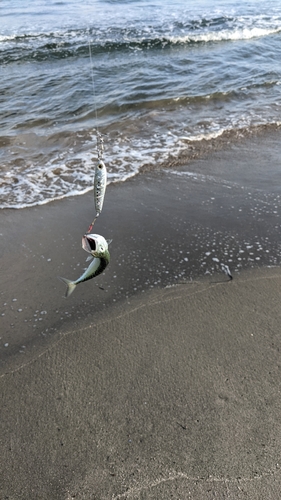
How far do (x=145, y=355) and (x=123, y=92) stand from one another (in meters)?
8.06

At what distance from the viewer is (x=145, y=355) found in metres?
3.21

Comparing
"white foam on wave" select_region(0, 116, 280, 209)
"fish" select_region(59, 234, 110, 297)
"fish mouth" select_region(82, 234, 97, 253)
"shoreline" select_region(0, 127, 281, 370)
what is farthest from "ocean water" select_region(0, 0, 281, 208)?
"fish mouth" select_region(82, 234, 97, 253)

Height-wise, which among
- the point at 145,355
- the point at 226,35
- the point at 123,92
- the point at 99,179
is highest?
the point at 99,179

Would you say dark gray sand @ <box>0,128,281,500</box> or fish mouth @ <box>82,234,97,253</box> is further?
dark gray sand @ <box>0,128,281,500</box>

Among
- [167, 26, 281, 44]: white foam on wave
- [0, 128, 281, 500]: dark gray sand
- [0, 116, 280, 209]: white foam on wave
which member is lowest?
[0, 128, 281, 500]: dark gray sand

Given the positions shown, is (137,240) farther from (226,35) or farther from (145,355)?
(226,35)

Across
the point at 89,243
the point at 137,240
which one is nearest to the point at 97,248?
the point at 89,243

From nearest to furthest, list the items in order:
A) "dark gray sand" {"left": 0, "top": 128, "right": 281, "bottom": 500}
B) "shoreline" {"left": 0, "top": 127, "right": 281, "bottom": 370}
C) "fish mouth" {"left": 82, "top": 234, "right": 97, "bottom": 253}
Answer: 1. "fish mouth" {"left": 82, "top": 234, "right": 97, "bottom": 253}
2. "dark gray sand" {"left": 0, "top": 128, "right": 281, "bottom": 500}
3. "shoreline" {"left": 0, "top": 127, "right": 281, "bottom": 370}

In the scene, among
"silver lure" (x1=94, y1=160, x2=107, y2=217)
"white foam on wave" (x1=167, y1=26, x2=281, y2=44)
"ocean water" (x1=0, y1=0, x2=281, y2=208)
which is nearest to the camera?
"silver lure" (x1=94, y1=160, x2=107, y2=217)

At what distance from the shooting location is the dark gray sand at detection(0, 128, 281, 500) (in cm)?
250

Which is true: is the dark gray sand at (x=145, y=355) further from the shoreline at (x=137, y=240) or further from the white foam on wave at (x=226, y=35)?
the white foam on wave at (x=226, y=35)

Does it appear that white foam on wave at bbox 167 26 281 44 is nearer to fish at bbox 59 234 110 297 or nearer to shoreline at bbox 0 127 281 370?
shoreline at bbox 0 127 281 370

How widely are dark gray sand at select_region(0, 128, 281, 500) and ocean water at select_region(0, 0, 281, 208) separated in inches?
56.0

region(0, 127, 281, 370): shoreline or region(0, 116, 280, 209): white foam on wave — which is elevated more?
region(0, 116, 280, 209): white foam on wave
